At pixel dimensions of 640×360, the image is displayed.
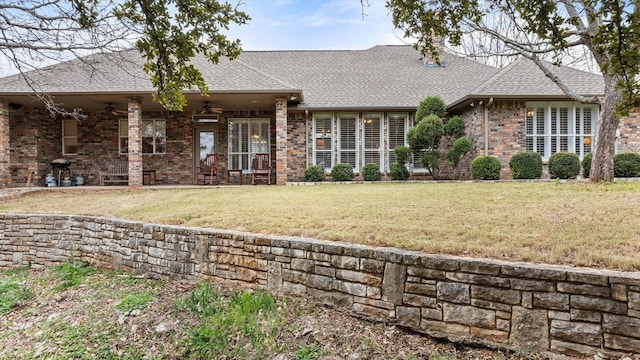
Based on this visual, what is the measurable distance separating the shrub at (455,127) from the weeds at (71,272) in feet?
33.3

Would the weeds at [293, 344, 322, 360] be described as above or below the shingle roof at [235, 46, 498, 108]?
below

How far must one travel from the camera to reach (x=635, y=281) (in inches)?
90.0

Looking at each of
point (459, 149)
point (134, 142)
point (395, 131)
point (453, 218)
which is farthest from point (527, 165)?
point (134, 142)

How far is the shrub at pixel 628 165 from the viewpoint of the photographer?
10078 mm

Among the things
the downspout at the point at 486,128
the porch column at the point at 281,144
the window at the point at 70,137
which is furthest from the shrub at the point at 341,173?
the window at the point at 70,137

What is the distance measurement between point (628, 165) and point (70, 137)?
60.1ft

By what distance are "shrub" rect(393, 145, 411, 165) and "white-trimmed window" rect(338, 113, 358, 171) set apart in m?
1.56

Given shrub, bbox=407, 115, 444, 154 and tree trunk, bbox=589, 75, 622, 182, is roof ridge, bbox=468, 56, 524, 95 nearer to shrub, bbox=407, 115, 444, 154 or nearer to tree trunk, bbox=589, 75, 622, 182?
shrub, bbox=407, 115, 444, 154

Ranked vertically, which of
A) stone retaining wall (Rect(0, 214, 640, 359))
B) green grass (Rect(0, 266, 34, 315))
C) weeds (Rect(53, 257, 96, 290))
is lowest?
green grass (Rect(0, 266, 34, 315))

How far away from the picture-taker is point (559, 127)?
1136 cm

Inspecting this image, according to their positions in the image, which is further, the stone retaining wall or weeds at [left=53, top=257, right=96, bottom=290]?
weeds at [left=53, top=257, right=96, bottom=290]

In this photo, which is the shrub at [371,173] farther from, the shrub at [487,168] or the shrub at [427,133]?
the shrub at [487,168]

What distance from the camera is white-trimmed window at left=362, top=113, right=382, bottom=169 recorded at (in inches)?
513

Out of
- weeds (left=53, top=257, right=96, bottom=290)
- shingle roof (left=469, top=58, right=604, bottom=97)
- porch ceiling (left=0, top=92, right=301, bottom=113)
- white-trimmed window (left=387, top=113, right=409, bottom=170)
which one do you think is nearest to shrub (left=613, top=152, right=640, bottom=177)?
shingle roof (left=469, top=58, right=604, bottom=97)
